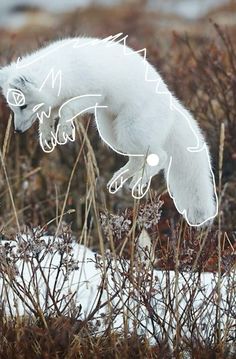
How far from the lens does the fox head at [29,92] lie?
2.56m

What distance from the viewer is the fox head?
2.56m

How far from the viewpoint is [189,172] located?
2.83 meters

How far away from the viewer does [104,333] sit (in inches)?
115

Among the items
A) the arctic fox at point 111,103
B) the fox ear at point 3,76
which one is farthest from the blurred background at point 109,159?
the fox ear at point 3,76

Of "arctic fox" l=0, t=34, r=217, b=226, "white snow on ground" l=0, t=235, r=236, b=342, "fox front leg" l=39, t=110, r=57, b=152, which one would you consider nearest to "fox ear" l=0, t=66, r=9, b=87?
"arctic fox" l=0, t=34, r=217, b=226

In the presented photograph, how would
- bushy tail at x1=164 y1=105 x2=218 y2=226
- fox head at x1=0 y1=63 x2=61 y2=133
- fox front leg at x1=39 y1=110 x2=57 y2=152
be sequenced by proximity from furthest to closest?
bushy tail at x1=164 y1=105 x2=218 y2=226, fox front leg at x1=39 y1=110 x2=57 y2=152, fox head at x1=0 y1=63 x2=61 y2=133

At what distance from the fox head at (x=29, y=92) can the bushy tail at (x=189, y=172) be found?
42cm

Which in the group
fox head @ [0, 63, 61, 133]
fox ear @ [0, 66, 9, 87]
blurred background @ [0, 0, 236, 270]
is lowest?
→ fox head @ [0, 63, 61, 133]

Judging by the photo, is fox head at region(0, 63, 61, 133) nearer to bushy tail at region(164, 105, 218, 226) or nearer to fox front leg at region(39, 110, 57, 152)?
fox front leg at region(39, 110, 57, 152)

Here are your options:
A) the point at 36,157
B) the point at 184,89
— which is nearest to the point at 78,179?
the point at 36,157

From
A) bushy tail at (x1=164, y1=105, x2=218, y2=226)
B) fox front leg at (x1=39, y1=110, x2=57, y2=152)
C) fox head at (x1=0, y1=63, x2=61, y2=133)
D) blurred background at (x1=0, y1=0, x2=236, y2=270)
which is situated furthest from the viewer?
blurred background at (x1=0, y1=0, x2=236, y2=270)

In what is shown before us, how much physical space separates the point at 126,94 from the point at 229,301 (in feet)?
2.50

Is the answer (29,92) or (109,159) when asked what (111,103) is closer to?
(29,92)

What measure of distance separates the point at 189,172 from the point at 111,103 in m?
0.36
